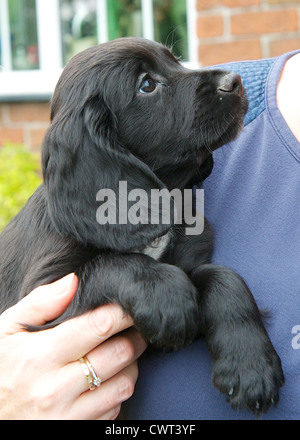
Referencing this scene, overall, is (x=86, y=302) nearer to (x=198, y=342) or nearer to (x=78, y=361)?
(x=78, y=361)

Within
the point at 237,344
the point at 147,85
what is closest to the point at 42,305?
the point at 237,344

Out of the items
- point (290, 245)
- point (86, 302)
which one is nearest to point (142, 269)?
point (86, 302)

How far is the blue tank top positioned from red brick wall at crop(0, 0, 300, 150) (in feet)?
7.21

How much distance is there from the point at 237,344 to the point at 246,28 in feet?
9.71

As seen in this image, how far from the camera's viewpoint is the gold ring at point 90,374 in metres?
1.41

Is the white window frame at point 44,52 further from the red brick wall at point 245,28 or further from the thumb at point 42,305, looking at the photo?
the thumb at point 42,305

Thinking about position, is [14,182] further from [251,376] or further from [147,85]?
[251,376]

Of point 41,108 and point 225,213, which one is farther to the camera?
point 41,108

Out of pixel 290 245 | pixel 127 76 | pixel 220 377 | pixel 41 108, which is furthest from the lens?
pixel 41 108

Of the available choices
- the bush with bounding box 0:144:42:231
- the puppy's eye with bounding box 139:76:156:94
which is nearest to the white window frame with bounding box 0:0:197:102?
the bush with bounding box 0:144:42:231

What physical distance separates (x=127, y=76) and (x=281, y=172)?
1.62ft

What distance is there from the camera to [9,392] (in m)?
1.45
